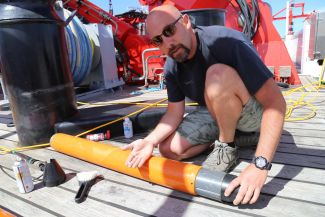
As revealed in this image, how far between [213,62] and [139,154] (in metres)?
0.69

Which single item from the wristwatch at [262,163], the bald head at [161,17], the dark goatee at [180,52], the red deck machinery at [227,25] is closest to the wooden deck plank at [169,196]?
the wristwatch at [262,163]

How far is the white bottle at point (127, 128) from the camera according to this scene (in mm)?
2436

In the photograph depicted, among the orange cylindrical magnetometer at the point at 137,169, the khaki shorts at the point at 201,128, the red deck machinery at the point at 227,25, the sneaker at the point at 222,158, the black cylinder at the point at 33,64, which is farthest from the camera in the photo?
the red deck machinery at the point at 227,25

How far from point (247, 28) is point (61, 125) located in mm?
3813

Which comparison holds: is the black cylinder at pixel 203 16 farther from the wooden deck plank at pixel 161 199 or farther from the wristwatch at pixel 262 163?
the wristwatch at pixel 262 163

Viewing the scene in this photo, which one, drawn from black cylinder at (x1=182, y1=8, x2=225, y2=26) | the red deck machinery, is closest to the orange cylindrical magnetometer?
black cylinder at (x1=182, y1=8, x2=225, y2=26)

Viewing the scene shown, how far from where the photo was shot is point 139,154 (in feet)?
5.24

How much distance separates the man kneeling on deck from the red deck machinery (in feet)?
10.0

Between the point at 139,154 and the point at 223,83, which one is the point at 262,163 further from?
the point at 139,154

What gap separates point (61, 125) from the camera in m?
2.40

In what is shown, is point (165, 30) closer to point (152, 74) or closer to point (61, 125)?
point (61, 125)

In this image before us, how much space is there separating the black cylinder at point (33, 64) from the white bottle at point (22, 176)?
2.73ft

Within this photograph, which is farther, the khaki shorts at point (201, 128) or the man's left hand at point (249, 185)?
the khaki shorts at point (201, 128)

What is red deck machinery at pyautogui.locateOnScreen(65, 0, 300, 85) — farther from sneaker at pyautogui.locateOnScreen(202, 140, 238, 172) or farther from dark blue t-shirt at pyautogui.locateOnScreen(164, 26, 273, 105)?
sneaker at pyautogui.locateOnScreen(202, 140, 238, 172)
